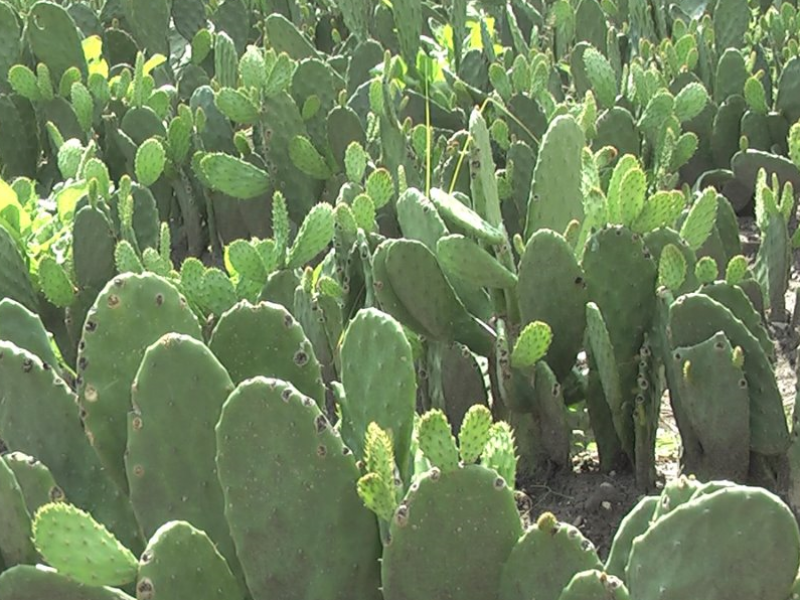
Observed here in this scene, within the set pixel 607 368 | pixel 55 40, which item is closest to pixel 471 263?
pixel 607 368

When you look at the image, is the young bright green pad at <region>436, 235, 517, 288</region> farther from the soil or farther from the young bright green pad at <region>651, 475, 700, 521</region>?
the young bright green pad at <region>651, 475, 700, 521</region>

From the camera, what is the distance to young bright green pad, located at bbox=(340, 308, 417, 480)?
6.66 feet

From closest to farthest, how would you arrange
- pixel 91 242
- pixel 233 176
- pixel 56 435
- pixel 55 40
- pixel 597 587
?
pixel 597 587
pixel 56 435
pixel 91 242
pixel 233 176
pixel 55 40

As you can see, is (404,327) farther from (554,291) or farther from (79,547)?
(79,547)

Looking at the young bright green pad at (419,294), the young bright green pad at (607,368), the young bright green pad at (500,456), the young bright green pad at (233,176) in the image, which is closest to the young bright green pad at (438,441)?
the young bright green pad at (500,456)

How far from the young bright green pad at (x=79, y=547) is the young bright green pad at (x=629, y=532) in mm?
680

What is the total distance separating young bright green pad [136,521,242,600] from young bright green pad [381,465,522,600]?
253mm

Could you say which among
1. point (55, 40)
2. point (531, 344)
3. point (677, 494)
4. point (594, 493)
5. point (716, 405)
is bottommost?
point (594, 493)

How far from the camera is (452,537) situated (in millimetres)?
1873

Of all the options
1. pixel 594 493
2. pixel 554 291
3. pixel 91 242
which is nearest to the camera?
pixel 554 291

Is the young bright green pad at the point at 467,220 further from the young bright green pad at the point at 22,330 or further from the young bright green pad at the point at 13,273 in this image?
the young bright green pad at the point at 13,273

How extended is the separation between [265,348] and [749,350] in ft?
3.16

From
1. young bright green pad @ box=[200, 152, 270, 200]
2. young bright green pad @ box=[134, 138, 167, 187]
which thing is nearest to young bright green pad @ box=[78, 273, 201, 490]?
young bright green pad @ box=[134, 138, 167, 187]

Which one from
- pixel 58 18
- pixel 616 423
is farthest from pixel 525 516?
pixel 58 18
